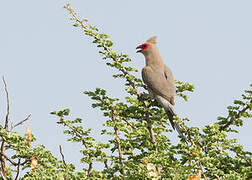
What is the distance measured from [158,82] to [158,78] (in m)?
0.14

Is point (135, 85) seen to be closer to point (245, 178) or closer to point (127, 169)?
point (127, 169)

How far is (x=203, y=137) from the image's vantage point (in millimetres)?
5512

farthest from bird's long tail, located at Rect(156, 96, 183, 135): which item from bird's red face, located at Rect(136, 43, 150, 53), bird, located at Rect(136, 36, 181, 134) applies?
bird's red face, located at Rect(136, 43, 150, 53)

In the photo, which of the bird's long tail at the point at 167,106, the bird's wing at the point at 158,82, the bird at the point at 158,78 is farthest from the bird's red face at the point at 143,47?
the bird's long tail at the point at 167,106

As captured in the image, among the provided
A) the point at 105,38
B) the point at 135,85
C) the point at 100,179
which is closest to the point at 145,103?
the point at 135,85

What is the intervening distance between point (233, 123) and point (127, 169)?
1.71 metres

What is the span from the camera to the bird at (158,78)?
7.61 metres

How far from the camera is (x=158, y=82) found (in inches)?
328

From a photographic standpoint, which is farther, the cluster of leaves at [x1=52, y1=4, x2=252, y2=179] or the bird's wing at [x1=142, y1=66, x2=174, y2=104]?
the bird's wing at [x1=142, y1=66, x2=174, y2=104]

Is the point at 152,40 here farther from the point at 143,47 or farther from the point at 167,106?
the point at 167,106

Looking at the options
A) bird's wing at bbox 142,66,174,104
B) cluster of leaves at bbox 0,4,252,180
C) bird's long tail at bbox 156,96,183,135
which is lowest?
cluster of leaves at bbox 0,4,252,180

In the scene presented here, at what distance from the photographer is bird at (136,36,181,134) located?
25.0 ft

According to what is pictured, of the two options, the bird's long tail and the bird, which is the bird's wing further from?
the bird's long tail

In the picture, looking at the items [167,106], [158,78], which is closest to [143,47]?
[158,78]
